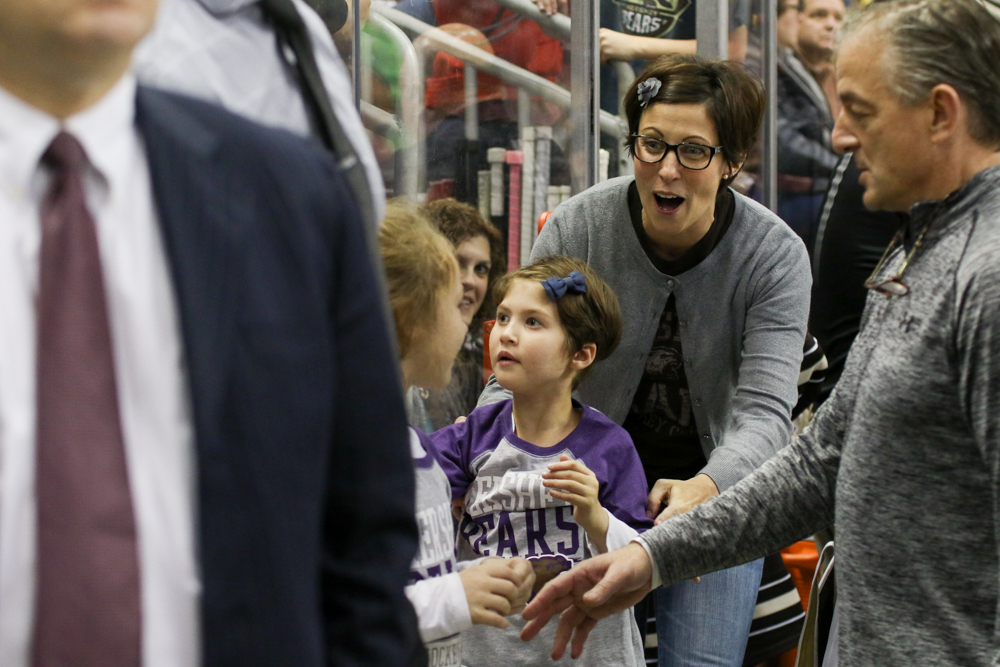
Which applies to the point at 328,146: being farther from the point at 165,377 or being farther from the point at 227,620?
the point at 227,620

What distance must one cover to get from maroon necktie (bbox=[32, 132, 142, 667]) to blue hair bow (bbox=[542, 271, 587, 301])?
1.51 metres

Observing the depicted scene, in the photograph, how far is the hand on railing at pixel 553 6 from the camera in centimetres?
361

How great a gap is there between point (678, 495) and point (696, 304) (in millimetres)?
544

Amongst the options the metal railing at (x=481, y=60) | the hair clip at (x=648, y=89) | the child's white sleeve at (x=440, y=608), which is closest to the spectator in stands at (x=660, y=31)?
the metal railing at (x=481, y=60)

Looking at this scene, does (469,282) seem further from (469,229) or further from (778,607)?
(778,607)

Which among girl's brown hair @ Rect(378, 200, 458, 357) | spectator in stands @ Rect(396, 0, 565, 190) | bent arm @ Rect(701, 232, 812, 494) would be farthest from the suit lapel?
spectator in stands @ Rect(396, 0, 565, 190)

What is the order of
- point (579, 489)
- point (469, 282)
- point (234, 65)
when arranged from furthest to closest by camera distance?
point (469, 282), point (579, 489), point (234, 65)

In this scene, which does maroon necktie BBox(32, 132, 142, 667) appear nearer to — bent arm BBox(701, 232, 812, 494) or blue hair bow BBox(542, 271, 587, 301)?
blue hair bow BBox(542, 271, 587, 301)

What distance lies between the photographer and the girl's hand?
190 centimetres

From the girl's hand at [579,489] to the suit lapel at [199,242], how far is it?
1124mm

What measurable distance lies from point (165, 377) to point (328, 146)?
363 millimetres

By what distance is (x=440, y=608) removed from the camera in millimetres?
1581

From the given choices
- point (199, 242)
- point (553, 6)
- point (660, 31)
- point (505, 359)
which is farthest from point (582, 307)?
point (660, 31)

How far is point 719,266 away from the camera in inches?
97.7
